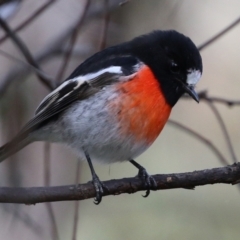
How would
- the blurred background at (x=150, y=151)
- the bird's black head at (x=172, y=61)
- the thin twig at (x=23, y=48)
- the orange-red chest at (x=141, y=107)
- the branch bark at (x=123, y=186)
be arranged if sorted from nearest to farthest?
the branch bark at (x=123, y=186)
the thin twig at (x=23, y=48)
the orange-red chest at (x=141, y=107)
the bird's black head at (x=172, y=61)
the blurred background at (x=150, y=151)

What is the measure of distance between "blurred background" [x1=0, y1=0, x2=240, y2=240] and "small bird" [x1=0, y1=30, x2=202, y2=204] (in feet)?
1.26

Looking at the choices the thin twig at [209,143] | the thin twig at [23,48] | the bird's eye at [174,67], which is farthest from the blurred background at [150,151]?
the thin twig at [209,143]

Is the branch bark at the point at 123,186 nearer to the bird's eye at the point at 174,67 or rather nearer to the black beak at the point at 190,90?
the black beak at the point at 190,90

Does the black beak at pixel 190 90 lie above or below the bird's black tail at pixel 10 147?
above

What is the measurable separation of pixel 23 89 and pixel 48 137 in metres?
0.87

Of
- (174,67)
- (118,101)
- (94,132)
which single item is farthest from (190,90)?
(94,132)

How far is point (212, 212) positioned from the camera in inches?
200

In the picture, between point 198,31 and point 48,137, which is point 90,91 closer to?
point 48,137

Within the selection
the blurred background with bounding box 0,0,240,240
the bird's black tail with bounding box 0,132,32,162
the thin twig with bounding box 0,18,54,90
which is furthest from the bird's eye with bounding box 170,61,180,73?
the bird's black tail with bounding box 0,132,32,162

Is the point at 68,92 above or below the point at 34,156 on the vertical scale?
below

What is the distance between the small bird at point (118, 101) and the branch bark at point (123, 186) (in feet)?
1.15

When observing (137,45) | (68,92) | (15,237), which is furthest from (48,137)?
(15,237)

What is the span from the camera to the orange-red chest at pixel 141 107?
3.19 meters

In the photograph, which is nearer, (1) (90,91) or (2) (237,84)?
(1) (90,91)
